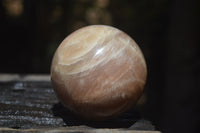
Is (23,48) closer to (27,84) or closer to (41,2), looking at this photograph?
(41,2)

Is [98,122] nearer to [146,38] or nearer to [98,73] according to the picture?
[98,73]

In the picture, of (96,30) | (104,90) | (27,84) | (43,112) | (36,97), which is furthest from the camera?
(27,84)

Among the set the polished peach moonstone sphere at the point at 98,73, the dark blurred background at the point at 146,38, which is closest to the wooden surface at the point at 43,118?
the polished peach moonstone sphere at the point at 98,73

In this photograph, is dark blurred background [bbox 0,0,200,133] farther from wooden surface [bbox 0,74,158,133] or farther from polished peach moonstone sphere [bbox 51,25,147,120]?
polished peach moonstone sphere [bbox 51,25,147,120]

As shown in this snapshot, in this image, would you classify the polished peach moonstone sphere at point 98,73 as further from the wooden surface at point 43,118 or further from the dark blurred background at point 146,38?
the dark blurred background at point 146,38

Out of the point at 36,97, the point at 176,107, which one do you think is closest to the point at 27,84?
the point at 36,97
